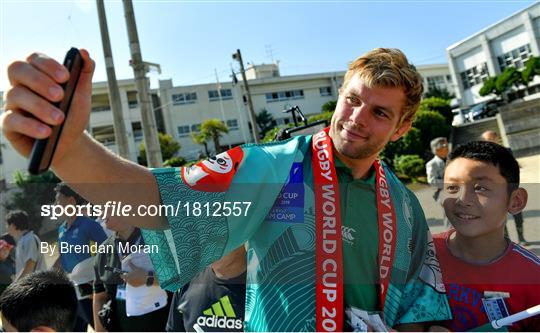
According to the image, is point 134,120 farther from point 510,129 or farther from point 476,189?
point 476,189

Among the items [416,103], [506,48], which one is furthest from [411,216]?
[506,48]

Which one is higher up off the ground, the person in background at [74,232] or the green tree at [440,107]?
the green tree at [440,107]

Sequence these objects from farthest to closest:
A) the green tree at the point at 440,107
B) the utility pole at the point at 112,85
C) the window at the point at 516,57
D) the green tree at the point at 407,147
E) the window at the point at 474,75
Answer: the window at the point at 474,75 < the window at the point at 516,57 < the green tree at the point at 440,107 < the green tree at the point at 407,147 < the utility pole at the point at 112,85

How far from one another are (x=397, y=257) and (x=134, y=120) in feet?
117

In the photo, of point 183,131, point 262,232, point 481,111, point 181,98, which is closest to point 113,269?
point 262,232

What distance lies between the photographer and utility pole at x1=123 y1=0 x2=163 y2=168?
23.6 feet

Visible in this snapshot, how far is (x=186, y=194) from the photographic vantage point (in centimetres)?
102

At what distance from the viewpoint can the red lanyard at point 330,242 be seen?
3.66 ft

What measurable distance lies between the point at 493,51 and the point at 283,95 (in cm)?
1825

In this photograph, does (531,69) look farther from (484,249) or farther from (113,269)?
(113,269)

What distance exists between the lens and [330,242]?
1.14 m

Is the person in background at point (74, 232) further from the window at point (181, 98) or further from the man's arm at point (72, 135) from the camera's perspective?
the window at point (181, 98)

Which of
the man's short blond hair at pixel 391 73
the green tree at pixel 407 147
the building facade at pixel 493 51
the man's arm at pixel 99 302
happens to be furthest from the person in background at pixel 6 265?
the building facade at pixel 493 51

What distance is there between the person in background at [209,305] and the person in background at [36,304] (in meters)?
0.63
